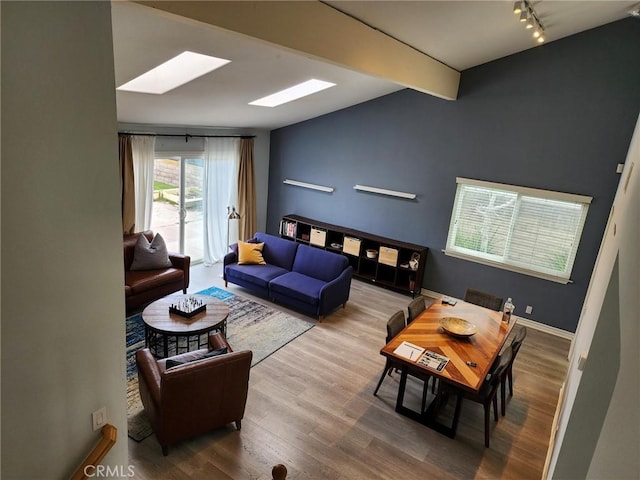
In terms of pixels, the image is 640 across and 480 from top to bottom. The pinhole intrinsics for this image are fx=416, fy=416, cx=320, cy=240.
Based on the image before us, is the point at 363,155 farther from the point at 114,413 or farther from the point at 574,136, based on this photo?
the point at 114,413

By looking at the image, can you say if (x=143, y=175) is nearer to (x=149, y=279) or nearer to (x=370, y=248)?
(x=149, y=279)

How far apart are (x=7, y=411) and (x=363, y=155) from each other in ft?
20.8

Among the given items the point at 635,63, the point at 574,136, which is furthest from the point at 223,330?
the point at 635,63

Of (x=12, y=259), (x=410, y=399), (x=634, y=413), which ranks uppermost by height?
(x=12, y=259)

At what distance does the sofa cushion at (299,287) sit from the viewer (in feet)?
19.2

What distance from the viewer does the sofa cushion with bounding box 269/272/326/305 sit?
5.85m

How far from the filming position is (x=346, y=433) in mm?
3863

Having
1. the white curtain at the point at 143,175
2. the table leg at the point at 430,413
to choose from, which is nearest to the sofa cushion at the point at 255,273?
the white curtain at the point at 143,175

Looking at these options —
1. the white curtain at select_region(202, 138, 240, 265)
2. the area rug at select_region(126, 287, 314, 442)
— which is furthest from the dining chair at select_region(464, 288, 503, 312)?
the white curtain at select_region(202, 138, 240, 265)

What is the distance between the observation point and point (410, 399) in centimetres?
443

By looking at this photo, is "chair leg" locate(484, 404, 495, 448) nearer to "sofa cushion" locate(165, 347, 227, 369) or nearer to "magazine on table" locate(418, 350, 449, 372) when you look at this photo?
"magazine on table" locate(418, 350, 449, 372)

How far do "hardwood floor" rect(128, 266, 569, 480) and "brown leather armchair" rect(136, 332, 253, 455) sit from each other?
23 cm

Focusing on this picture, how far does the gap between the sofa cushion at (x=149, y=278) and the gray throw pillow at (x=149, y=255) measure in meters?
0.09

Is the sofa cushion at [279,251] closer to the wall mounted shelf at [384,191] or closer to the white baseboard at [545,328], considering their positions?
the wall mounted shelf at [384,191]
